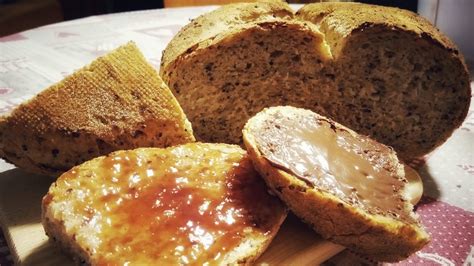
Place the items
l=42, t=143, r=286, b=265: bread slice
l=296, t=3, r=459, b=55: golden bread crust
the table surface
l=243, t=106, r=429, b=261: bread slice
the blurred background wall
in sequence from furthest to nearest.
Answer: the blurred background wall < l=296, t=3, r=459, b=55: golden bread crust < the table surface < l=243, t=106, r=429, b=261: bread slice < l=42, t=143, r=286, b=265: bread slice

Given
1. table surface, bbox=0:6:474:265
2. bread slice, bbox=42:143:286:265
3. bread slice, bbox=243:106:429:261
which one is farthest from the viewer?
table surface, bbox=0:6:474:265

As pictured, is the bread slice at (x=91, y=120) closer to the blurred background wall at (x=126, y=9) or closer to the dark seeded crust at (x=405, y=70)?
the dark seeded crust at (x=405, y=70)

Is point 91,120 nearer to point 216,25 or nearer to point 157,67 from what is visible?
point 216,25

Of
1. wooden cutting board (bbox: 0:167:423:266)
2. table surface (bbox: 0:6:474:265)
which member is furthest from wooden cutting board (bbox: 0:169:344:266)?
table surface (bbox: 0:6:474:265)

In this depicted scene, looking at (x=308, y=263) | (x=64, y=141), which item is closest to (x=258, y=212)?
(x=308, y=263)

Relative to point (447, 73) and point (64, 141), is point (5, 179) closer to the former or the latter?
point (64, 141)

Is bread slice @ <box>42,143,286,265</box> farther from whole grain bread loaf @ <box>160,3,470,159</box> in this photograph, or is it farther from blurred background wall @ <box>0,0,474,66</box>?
blurred background wall @ <box>0,0,474,66</box>

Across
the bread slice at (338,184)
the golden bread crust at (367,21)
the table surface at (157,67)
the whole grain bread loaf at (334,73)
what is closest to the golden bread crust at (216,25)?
the whole grain bread loaf at (334,73)
